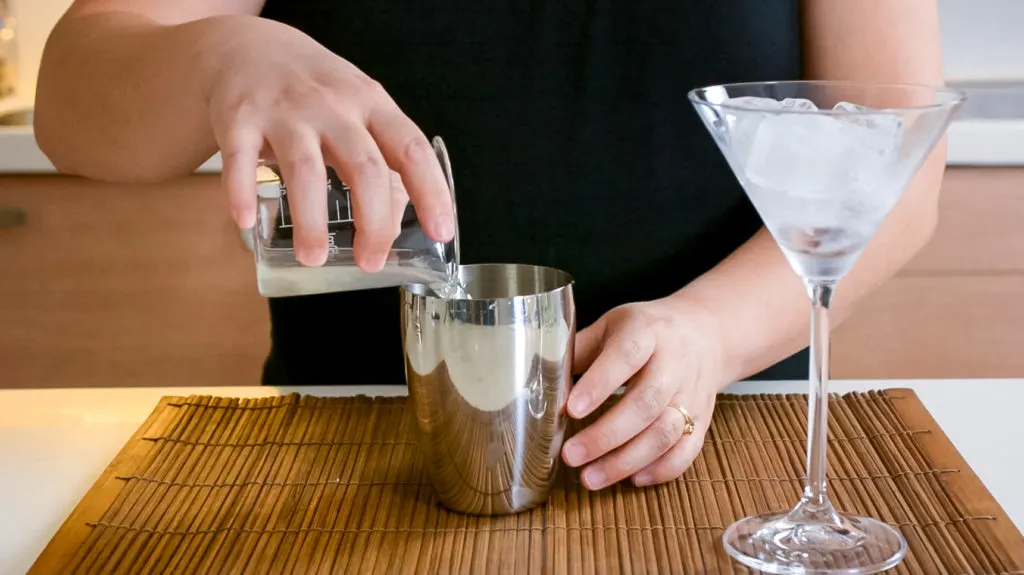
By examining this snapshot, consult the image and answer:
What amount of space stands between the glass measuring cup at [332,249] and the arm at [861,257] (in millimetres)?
280

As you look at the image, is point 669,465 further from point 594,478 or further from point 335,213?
point 335,213

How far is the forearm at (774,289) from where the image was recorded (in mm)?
911

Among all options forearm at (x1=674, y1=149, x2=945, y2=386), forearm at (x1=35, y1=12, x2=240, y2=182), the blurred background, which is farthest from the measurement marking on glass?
the blurred background

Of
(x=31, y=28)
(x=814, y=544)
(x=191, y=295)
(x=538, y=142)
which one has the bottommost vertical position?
(x=191, y=295)

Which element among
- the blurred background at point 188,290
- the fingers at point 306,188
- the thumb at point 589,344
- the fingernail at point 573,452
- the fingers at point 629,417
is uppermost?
the fingers at point 306,188

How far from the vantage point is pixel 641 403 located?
30.6 inches

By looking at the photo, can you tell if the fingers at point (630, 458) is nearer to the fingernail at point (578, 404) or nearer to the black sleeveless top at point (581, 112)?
the fingernail at point (578, 404)

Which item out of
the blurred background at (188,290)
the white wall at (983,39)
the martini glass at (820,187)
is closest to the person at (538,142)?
the martini glass at (820,187)

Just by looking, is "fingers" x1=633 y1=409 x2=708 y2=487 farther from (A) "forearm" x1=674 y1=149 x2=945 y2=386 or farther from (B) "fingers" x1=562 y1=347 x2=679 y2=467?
(A) "forearm" x1=674 y1=149 x2=945 y2=386

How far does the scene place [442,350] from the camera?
0.72 meters

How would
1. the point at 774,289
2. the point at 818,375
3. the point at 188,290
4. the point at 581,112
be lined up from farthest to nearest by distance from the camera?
the point at 188,290, the point at 581,112, the point at 774,289, the point at 818,375

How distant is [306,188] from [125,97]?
0.32m

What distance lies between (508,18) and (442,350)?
0.52 meters

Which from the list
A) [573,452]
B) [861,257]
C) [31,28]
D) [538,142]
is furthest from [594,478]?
[31,28]
